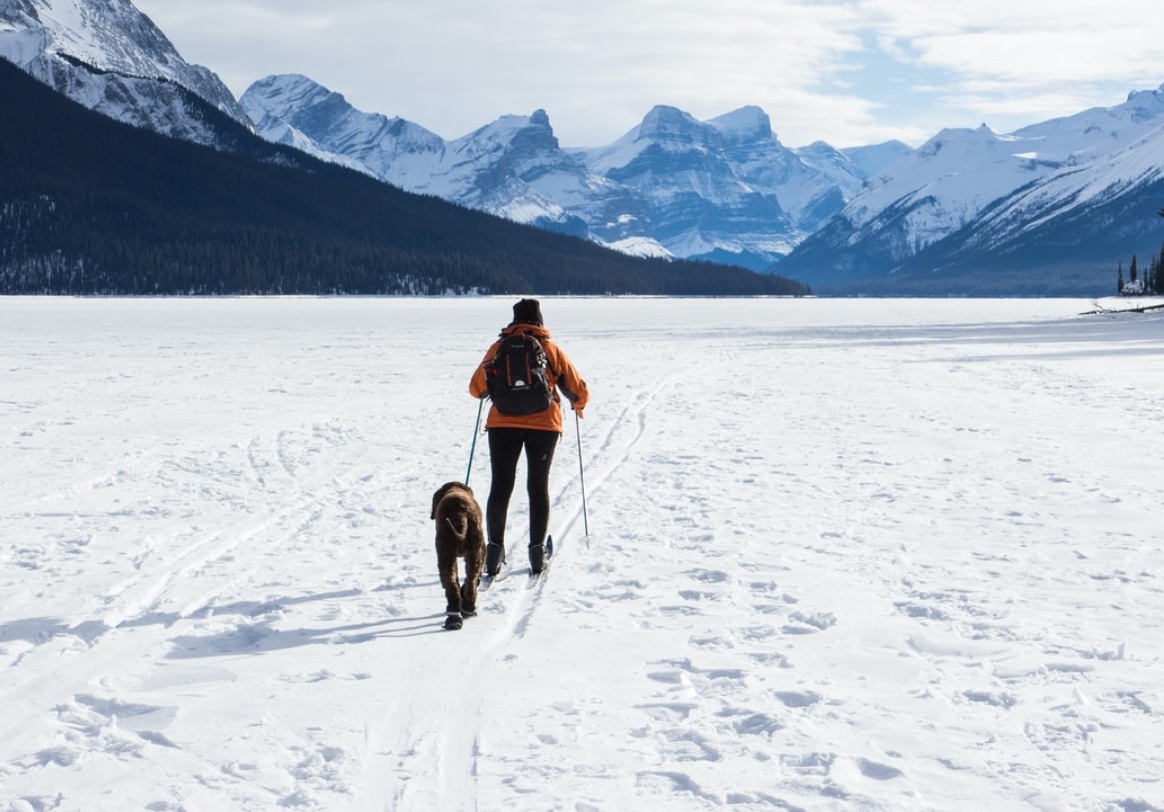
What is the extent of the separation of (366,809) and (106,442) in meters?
11.3

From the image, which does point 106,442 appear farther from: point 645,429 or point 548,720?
point 548,720

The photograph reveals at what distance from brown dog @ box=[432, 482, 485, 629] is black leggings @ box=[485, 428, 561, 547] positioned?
90 centimetres

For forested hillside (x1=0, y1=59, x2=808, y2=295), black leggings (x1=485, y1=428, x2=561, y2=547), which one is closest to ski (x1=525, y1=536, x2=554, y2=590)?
black leggings (x1=485, y1=428, x2=561, y2=547)

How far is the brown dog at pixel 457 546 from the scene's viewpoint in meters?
6.48

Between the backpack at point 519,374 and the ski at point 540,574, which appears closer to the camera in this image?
the backpack at point 519,374

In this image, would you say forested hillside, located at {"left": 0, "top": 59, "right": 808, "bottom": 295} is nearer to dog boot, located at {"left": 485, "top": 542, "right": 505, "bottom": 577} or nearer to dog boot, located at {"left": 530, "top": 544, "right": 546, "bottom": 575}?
Answer: dog boot, located at {"left": 485, "top": 542, "right": 505, "bottom": 577}

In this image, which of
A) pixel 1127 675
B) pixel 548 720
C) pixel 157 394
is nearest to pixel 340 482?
pixel 548 720

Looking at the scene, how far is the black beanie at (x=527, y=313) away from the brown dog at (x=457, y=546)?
139 centimetres

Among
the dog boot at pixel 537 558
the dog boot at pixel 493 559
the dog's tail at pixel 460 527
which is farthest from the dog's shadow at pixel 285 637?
the dog boot at pixel 537 558

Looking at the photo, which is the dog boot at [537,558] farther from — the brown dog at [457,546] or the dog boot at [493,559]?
the brown dog at [457,546]

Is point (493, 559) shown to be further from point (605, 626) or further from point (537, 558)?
point (605, 626)

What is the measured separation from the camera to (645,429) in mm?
16016

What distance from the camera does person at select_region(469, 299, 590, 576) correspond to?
295 inches

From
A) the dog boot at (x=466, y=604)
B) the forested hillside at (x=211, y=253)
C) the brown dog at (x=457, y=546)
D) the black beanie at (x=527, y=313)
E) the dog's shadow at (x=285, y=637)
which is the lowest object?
the dog's shadow at (x=285, y=637)
